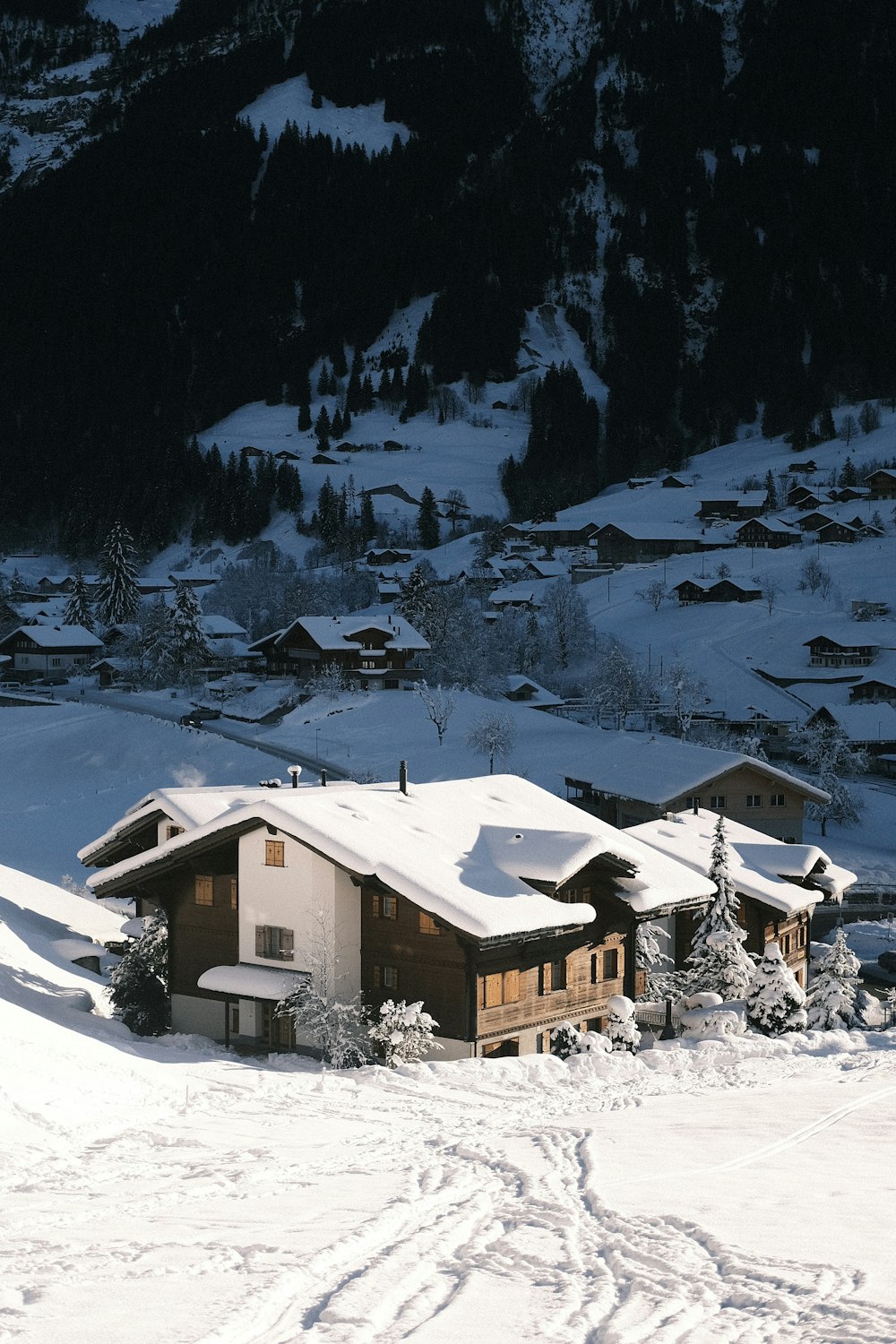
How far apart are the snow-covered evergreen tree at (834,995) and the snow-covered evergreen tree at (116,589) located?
93378mm

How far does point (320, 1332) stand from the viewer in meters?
8.91

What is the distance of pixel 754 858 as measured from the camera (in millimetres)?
35125

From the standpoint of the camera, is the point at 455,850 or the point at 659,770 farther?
the point at 659,770

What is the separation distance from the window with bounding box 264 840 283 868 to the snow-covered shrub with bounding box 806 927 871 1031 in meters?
11.6

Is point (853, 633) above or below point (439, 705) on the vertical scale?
→ above

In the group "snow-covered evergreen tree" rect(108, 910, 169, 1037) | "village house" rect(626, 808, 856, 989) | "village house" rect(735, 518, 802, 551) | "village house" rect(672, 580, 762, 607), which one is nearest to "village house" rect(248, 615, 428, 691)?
"village house" rect(672, 580, 762, 607)

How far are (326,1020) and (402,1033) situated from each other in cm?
158

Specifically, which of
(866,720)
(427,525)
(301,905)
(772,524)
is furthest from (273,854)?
(427,525)

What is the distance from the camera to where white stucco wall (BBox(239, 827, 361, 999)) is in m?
24.1

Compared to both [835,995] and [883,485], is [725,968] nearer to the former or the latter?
[835,995]

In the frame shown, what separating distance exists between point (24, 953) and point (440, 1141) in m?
14.3

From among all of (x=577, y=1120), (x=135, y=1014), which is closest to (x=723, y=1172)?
(x=577, y=1120)

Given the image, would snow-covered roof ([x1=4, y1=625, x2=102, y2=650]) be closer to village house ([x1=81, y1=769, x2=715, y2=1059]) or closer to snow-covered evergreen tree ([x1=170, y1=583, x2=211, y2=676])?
snow-covered evergreen tree ([x1=170, y1=583, x2=211, y2=676])

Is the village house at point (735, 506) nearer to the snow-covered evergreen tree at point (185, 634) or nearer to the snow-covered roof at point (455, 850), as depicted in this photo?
the snow-covered evergreen tree at point (185, 634)
